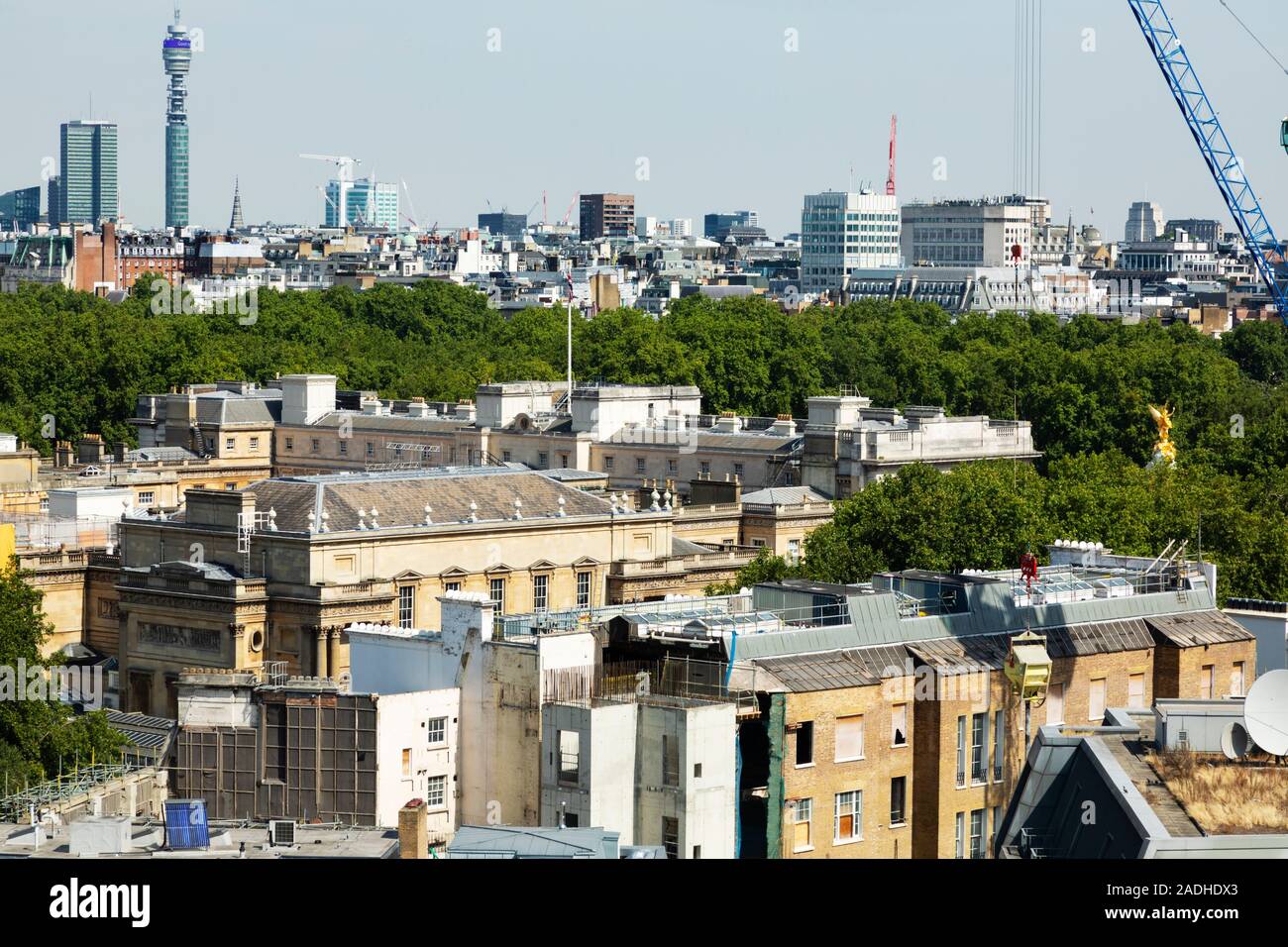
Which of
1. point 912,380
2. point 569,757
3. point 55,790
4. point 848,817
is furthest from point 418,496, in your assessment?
point 912,380

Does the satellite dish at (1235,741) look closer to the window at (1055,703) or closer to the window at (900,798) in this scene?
the window at (900,798)

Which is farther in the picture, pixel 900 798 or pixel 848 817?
pixel 900 798

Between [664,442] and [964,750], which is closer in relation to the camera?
[964,750]

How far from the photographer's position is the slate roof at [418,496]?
68625mm

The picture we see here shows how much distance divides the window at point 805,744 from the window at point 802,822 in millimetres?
640

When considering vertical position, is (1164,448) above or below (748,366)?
below

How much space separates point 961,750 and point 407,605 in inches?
1135

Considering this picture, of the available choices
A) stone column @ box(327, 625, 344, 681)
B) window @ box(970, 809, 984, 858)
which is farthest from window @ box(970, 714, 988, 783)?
stone column @ box(327, 625, 344, 681)

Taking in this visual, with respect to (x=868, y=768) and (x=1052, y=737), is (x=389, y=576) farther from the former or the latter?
(x=1052, y=737)

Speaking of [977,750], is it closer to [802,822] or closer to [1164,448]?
[802,822]

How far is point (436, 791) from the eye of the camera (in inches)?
1695
